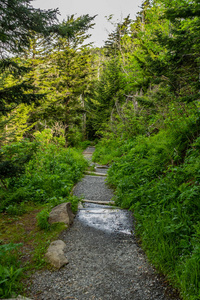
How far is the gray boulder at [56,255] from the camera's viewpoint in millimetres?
3346

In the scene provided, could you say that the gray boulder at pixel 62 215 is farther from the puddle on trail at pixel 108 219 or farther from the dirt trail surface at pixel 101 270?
the puddle on trail at pixel 108 219

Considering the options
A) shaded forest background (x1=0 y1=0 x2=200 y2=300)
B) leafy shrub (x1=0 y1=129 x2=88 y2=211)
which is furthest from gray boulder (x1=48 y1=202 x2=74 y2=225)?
leafy shrub (x1=0 y1=129 x2=88 y2=211)

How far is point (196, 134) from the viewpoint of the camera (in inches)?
222

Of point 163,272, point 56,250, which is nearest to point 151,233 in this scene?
point 163,272

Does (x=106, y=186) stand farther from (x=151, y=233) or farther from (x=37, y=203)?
(x=151, y=233)

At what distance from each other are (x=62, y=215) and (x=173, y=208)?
9.00ft

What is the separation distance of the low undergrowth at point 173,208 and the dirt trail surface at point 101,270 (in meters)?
0.28

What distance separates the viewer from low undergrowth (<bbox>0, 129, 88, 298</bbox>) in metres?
3.15

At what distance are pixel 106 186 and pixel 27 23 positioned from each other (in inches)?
253

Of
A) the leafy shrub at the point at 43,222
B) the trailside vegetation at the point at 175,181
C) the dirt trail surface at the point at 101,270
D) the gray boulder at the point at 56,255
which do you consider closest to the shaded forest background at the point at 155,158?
the trailside vegetation at the point at 175,181

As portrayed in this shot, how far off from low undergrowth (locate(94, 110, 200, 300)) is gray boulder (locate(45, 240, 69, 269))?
159cm

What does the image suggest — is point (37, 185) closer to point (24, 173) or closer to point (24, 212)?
point (24, 212)

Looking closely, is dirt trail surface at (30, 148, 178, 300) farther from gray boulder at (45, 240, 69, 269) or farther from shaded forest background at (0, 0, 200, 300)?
shaded forest background at (0, 0, 200, 300)

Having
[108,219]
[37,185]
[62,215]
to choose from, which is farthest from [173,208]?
[37,185]
